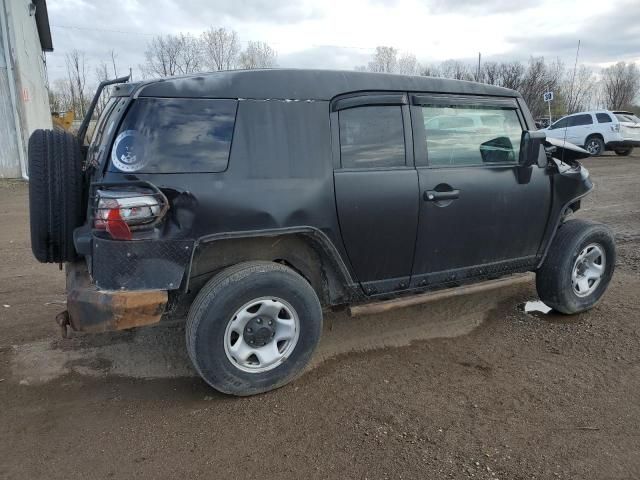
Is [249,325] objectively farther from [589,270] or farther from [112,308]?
[589,270]

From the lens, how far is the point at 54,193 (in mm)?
3174

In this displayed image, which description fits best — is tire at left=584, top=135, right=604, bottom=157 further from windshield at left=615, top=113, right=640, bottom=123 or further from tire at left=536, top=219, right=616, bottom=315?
tire at left=536, top=219, right=616, bottom=315

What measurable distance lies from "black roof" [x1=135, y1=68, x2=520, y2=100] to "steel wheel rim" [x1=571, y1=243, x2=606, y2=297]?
2.02 meters

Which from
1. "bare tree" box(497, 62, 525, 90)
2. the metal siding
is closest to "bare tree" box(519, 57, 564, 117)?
"bare tree" box(497, 62, 525, 90)

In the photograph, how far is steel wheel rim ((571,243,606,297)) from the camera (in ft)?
14.7

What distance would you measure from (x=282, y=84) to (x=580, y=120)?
20284 mm

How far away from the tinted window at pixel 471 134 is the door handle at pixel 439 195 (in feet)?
0.71

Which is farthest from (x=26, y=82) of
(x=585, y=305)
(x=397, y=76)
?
(x=585, y=305)

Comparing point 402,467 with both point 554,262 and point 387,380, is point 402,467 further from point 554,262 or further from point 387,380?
point 554,262

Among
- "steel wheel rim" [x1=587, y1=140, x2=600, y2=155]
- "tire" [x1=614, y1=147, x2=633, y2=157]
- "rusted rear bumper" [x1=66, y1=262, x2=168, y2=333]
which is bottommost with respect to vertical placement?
"tire" [x1=614, y1=147, x2=633, y2=157]

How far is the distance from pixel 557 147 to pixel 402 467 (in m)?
3.06

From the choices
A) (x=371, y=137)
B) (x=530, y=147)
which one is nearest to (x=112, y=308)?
Answer: (x=371, y=137)

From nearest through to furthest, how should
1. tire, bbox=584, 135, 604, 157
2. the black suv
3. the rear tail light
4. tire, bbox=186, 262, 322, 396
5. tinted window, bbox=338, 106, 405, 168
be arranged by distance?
the rear tail light < the black suv < tire, bbox=186, 262, 322, 396 < tinted window, bbox=338, 106, 405, 168 < tire, bbox=584, 135, 604, 157

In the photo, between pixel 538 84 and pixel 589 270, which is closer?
pixel 589 270
